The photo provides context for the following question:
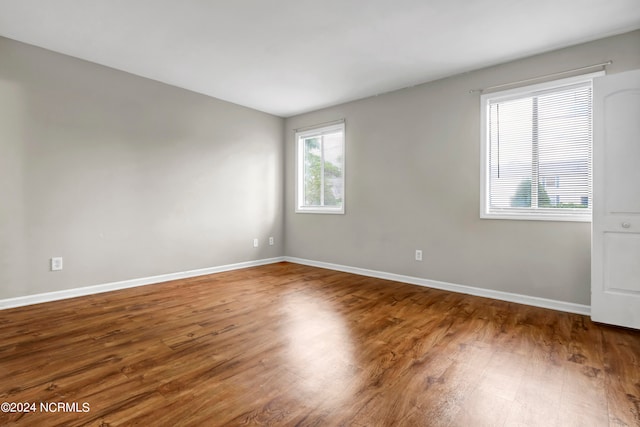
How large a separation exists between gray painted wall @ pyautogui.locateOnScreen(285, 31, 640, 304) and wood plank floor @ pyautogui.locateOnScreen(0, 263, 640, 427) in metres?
0.49

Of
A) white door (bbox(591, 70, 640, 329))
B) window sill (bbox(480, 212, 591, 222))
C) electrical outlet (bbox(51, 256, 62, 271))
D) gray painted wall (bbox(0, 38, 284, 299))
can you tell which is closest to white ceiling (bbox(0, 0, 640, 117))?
gray painted wall (bbox(0, 38, 284, 299))

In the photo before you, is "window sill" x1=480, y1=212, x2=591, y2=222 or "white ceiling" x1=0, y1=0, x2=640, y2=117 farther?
"window sill" x1=480, y1=212, x2=591, y2=222

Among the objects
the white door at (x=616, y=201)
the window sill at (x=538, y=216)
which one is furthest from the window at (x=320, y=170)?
the white door at (x=616, y=201)

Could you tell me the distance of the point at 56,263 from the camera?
329 cm

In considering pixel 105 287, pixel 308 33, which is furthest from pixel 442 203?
pixel 105 287

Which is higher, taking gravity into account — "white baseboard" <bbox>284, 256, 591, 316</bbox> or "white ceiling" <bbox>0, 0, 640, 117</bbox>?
"white ceiling" <bbox>0, 0, 640, 117</bbox>

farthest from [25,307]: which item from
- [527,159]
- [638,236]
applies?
[638,236]

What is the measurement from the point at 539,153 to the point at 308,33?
267cm

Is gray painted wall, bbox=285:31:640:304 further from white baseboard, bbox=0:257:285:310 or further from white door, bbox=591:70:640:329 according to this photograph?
white baseboard, bbox=0:257:285:310

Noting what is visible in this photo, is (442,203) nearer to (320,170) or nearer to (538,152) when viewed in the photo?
(538,152)

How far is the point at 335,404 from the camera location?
5.22 feet

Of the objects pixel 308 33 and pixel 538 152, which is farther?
pixel 538 152

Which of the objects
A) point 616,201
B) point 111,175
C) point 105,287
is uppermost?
point 111,175

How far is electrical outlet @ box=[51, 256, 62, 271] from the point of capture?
328 cm
